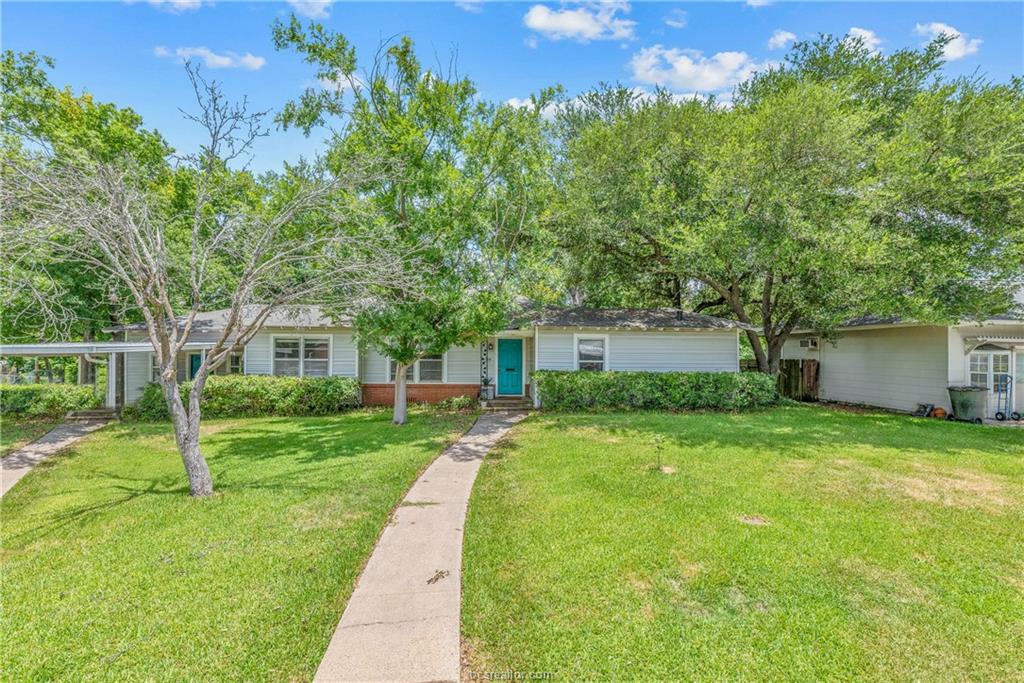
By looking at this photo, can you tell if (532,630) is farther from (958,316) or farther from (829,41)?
(829,41)

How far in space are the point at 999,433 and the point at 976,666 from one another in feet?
35.1

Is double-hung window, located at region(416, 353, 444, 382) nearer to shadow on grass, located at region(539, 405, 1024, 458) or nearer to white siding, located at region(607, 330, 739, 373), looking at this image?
shadow on grass, located at region(539, 405, 1024, 458)

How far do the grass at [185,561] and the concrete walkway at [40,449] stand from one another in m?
0.30

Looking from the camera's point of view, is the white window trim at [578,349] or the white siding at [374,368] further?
the white siding at [374,368]

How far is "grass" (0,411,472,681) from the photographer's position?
3.04 meters

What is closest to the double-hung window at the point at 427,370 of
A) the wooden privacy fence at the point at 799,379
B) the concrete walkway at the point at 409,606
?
the concrete walkway at the point at 409,606

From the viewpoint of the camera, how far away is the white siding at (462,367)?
15.7 meters

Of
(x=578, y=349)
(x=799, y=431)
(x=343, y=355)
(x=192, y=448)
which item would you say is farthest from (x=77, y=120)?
(x=799, y=431)

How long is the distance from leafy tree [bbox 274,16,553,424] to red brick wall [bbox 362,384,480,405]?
4.15 meters

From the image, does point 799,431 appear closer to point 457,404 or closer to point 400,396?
point 457,404

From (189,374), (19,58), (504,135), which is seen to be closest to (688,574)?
(504,135)

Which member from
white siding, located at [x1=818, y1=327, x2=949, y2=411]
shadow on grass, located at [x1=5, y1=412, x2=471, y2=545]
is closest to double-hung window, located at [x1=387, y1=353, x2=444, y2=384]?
shadow on grass, located at [x1=5, y1=412, x2=471, y2=545]

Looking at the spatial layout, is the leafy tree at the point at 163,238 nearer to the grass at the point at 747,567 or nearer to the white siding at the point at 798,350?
the grass at the point at 747,567

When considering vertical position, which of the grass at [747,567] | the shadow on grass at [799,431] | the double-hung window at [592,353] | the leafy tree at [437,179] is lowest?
the grass at [747,567]
